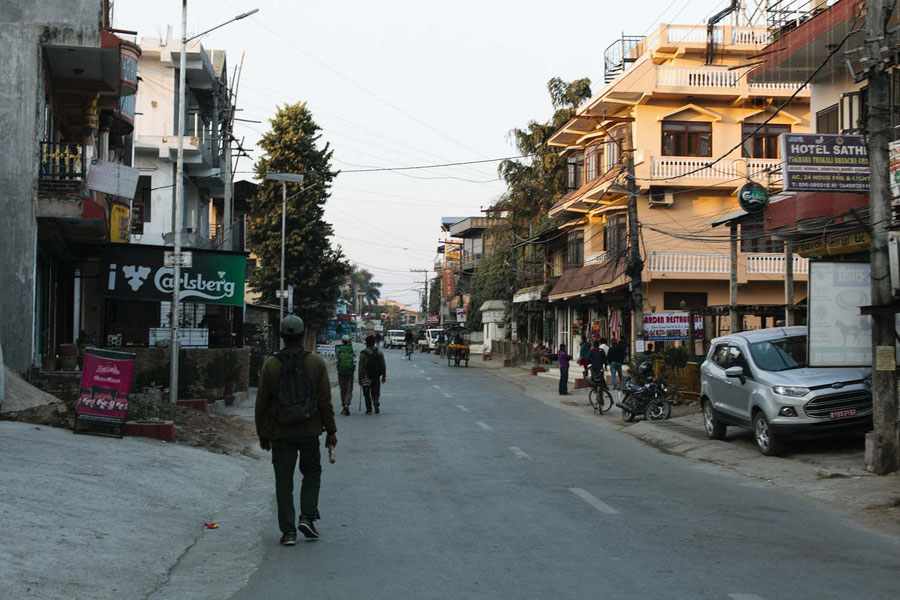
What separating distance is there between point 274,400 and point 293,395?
24 centimetres

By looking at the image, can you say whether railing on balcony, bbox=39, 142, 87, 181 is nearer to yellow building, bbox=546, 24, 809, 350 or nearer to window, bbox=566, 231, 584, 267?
yellow building, bbox=546, 24, 809, 350

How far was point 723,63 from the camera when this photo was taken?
3931cm

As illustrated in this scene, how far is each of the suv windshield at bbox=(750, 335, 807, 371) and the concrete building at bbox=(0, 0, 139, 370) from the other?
13472 millimetres

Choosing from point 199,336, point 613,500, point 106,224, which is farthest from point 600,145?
point 613,500

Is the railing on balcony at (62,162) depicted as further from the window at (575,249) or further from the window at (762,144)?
the window at (575,249)

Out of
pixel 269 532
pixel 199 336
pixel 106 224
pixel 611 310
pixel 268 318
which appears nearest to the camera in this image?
pixel 269 532

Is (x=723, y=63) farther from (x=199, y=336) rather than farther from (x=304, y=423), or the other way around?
(x=304, y=423)

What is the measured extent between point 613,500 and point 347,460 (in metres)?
5.25

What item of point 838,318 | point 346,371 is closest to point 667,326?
point 346,371

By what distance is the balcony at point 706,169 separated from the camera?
37469 mm

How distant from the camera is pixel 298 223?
54844 mm

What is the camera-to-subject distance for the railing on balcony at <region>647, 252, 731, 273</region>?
3650cm

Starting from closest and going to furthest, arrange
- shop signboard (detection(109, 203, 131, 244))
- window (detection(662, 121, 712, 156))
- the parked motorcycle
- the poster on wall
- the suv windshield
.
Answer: the poster on wall < the suv windshield < the parked motorcycle < shop signboard (detection(109, 203, 131, 244)) < window (detection(662, 121, 712, 156))

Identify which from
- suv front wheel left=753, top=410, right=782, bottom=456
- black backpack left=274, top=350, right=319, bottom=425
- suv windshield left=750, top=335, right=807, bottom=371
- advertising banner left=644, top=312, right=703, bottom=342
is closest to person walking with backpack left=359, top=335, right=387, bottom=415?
advertising banner left=644, top=312, right=703, bottom=342
